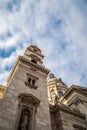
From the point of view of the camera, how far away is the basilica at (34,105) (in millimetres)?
13562

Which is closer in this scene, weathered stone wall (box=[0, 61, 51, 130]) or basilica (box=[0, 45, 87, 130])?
weathered stone wall (box=[0, 61, 51, 130])

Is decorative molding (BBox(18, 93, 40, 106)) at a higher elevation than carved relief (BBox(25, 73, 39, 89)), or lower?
lower

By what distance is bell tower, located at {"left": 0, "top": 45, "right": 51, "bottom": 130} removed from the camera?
1329 centimetres

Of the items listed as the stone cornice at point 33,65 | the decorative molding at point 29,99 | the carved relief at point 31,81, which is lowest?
the decorative molding at point 29,99

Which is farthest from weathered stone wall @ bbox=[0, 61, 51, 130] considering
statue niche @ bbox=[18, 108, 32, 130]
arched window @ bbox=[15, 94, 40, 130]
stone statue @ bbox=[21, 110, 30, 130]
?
stone statue @ bbox=[21, 110, 30, 130]

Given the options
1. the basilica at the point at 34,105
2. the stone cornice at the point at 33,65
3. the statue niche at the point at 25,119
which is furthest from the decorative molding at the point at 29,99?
the stone cornice at the point at 33,65

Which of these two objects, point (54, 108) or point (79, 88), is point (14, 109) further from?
point (79, 88)

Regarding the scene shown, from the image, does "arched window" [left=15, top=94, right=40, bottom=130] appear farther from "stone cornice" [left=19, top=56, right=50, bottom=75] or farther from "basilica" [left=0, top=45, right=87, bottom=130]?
"stone cornice" [left=19, top=56, right=50, bottom=75]

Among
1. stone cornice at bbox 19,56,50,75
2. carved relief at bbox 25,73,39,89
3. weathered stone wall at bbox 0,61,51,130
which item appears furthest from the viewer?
stone cornice at bbox 19,56,50,75

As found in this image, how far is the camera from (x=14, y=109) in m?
14.0

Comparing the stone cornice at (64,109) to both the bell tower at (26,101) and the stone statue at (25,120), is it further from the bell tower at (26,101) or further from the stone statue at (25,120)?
the stone statue at (25,120)

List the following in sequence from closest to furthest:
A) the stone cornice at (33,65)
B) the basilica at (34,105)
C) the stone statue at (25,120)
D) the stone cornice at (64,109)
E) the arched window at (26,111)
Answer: the stone statue at (25,120)
the arched window at (26,111)
the basilica at (34,105)
the stone cornice at (64,109)
the stone cornice at (33,65)

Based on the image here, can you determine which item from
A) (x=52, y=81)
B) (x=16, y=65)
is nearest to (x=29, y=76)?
(x=16, y=65)

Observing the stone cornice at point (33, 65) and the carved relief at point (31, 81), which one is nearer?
the carved relief at point (31, 81)
